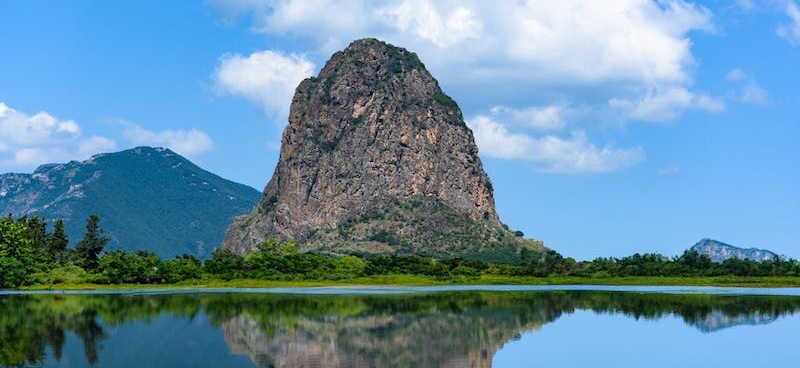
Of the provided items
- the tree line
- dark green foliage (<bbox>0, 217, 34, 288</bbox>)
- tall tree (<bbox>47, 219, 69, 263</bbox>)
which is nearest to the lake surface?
dark green foliage (<bbox>0, 217, 34, 288</bbox>)

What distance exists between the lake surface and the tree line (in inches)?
1684

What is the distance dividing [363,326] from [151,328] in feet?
41.5

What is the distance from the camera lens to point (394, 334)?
169 feet

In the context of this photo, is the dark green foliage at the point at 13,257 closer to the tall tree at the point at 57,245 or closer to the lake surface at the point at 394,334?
the tall tree at the point at 57,245

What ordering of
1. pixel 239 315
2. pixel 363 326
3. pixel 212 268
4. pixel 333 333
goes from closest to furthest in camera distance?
pixel 333 333, pixel 363 326, pixel 239 315, pixel 212 268

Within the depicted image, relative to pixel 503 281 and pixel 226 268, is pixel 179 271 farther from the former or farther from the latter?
pixel 503 281

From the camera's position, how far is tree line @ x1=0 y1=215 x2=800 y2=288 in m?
121

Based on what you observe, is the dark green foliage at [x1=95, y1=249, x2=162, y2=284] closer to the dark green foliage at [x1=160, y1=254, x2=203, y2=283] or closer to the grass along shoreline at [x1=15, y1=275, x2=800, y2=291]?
the dark green foliage at [x1=160, y1=254, x2=203, y2=283]

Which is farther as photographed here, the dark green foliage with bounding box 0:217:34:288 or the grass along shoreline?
the grass along shoreline

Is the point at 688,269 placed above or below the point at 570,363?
above

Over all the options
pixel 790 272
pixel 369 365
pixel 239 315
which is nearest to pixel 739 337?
pixel 369 365

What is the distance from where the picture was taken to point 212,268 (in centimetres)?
13800

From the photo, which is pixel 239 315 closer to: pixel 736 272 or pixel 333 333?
pixel 333 333

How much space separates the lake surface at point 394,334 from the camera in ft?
135
